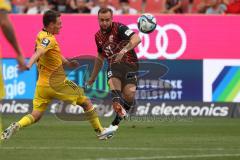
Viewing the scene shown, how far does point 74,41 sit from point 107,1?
2.47 meters

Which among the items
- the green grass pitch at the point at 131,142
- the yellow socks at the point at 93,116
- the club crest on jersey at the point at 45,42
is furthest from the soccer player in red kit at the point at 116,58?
the club crest on jersey at the point at 45,42

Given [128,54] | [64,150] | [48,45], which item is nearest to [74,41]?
[128,54]

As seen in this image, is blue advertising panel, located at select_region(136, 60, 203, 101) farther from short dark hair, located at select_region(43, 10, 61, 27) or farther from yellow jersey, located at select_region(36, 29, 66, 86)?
short dark hair, located at select_region(43, 10, 61, 27)

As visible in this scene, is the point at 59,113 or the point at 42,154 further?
the point at 59,113

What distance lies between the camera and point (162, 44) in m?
20.9

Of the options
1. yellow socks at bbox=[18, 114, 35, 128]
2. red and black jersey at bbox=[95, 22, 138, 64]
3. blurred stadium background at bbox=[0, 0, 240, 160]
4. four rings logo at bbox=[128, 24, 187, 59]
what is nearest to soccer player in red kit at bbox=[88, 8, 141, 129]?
red and black jersey at bbox=[95, 22, 138, 64]

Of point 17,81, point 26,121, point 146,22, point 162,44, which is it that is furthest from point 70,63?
point 162,44

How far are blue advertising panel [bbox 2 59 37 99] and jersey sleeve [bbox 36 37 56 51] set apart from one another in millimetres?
7012

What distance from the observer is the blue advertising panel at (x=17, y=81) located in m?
20.5

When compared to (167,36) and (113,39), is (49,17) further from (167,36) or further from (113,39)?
(167,36)

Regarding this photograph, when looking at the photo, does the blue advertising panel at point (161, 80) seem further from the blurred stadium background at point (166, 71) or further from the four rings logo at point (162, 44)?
the four rings logo at point (162, 44)

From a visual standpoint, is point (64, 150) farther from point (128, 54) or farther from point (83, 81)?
point (83, 81)

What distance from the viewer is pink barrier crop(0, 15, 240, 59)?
20.8 m

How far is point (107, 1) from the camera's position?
23172mm
